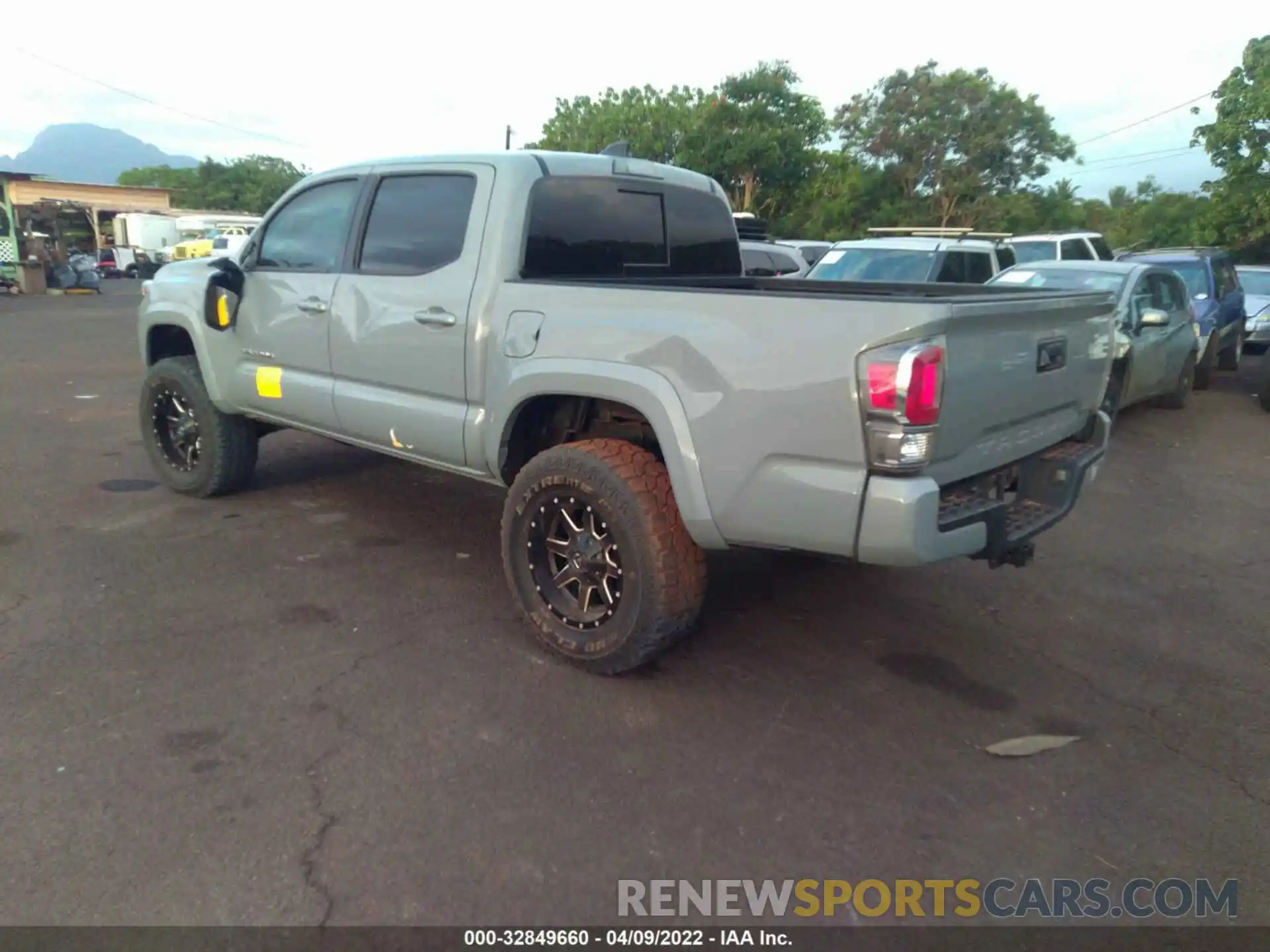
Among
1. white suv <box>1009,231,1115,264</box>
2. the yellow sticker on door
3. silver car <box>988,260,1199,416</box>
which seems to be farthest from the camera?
white suv <box>1009,231,1115,264</box>

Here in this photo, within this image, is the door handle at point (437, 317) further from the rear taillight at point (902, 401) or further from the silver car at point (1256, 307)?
the silver car at point (1256, 307)

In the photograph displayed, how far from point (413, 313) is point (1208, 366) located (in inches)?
436

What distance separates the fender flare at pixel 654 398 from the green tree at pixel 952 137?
36098 mm

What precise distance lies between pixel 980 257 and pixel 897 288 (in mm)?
7032

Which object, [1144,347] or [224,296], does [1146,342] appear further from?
[224,296]

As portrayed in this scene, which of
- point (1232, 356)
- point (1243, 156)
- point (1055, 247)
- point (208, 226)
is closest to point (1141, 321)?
point (1232, 356)

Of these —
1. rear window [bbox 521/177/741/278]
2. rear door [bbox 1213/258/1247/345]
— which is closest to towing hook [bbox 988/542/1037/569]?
rear window [bbox 521/177/741/278]

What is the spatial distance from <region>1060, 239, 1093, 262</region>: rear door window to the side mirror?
13.0 metres

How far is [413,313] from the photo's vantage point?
4.20 m

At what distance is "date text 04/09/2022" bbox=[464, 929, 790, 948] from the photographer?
2.38 meters

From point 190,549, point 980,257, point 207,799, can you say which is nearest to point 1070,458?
point 207,799

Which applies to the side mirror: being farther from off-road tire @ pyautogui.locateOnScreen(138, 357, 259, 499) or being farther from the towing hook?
the towing hook

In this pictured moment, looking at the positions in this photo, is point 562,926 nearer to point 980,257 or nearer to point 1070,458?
point 1070,458

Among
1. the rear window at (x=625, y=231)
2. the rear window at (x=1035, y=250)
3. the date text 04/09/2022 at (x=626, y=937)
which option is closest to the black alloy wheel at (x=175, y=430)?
the rear window at (x=625, y=231)
